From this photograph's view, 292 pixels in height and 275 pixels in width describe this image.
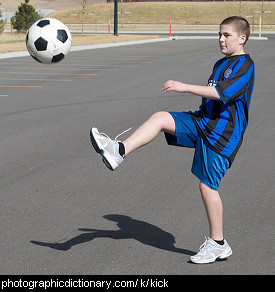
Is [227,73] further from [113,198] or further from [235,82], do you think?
[113,198]

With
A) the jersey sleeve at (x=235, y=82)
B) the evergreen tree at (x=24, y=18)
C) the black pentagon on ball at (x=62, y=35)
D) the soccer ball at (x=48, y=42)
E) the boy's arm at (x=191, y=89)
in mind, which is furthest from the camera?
the evergreen tree at (x=24, y=18)

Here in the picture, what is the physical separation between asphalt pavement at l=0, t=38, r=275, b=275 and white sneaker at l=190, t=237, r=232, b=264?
60mm

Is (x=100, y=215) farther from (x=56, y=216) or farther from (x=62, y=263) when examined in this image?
(x=62, y=263)

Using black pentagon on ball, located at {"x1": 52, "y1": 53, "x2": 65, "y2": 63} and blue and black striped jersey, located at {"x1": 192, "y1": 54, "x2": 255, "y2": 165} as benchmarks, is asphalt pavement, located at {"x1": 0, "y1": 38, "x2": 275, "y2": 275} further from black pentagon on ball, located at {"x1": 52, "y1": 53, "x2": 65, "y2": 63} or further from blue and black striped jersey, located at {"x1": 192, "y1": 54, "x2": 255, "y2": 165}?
black pentagon on ball, located at {"x1": 52, "y1": 53, "x2": 65, "y2": 63}

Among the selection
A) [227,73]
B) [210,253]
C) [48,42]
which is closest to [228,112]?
[227,73]

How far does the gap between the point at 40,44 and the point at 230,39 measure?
4.45 meters

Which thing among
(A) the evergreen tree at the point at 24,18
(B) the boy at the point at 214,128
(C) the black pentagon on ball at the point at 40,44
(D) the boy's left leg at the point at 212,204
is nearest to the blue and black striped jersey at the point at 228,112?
(B) the boy at the point at 214,128

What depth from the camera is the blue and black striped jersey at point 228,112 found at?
13.9ft

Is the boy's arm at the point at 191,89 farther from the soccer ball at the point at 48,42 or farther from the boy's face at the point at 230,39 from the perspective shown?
the soccer ball at the point at 48,42

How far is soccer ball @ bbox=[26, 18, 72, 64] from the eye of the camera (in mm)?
8195

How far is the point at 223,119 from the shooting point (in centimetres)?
430

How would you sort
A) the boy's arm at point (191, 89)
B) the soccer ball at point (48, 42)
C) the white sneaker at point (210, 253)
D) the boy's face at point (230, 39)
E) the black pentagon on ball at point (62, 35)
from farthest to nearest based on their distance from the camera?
the black pentagon on ball at point (62, 35) < the soccer ball at point (48, 42) < the white sneaker at point (210, 253) < the boy's face at point (230, 39) < the boy's arm at point (191, 89)

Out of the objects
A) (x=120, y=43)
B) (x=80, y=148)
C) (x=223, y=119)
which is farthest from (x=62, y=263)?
(x=120, y=43)

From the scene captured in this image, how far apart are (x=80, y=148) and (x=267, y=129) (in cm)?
333
